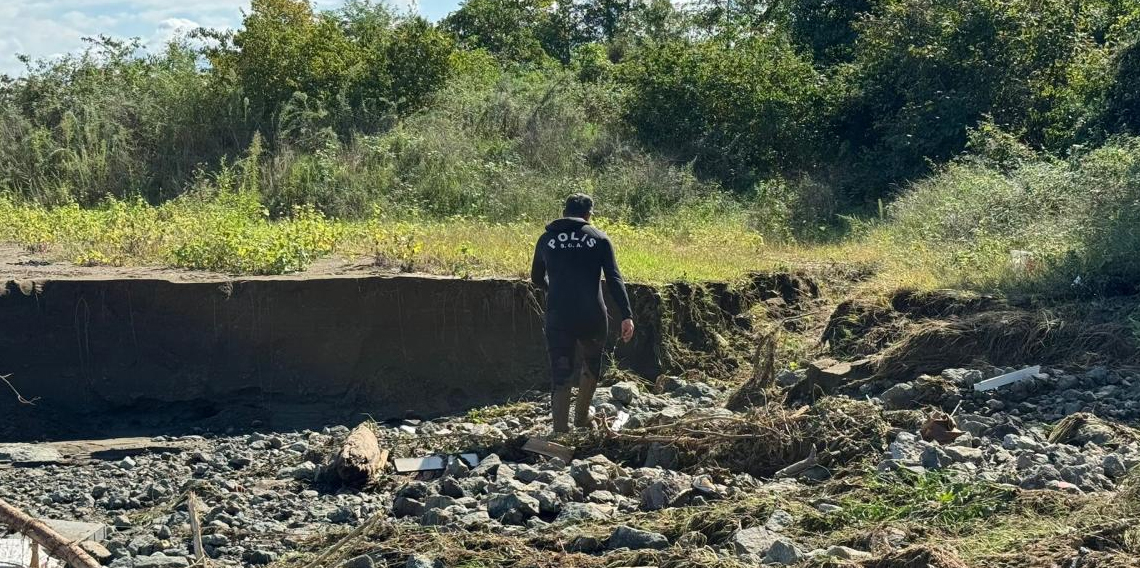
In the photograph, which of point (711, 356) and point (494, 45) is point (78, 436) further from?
point (494, 45)

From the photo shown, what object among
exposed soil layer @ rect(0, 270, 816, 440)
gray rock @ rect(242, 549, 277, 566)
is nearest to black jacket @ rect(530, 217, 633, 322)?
gray rock @ rect(242, 549, 277, 566)

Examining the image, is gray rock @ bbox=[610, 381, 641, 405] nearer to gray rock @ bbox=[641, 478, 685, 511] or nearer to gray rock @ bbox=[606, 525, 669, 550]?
gray rock @ bbox=[641, 478, 685, 511]

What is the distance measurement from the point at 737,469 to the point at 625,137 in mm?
11957

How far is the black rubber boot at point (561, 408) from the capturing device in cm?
889

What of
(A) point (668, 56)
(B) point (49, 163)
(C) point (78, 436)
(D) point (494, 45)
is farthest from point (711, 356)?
(D) point (494, 45)

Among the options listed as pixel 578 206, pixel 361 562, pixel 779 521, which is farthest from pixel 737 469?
pixel 361 562

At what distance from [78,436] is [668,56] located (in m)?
11.5

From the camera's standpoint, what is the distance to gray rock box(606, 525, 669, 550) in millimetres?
6375

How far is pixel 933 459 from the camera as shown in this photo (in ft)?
24.3

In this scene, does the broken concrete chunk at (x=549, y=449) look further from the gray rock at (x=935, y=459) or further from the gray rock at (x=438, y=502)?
the gray rock at (x=935, y=459)

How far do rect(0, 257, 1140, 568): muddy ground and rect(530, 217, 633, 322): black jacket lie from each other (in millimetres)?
856

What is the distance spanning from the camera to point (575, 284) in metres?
8.63

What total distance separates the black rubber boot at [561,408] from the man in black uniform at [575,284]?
109 millimetres

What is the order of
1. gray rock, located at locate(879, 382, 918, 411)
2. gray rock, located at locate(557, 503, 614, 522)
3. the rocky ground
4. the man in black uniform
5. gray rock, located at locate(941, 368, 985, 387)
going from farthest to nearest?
gray rock, located at locate(941, 368, 985, 387)
gray rock, located at locate(879, 382, 918, 411)
the man in black uniform
gray rock, located at locate(557, 503, 614, 522)
the rocky ground
